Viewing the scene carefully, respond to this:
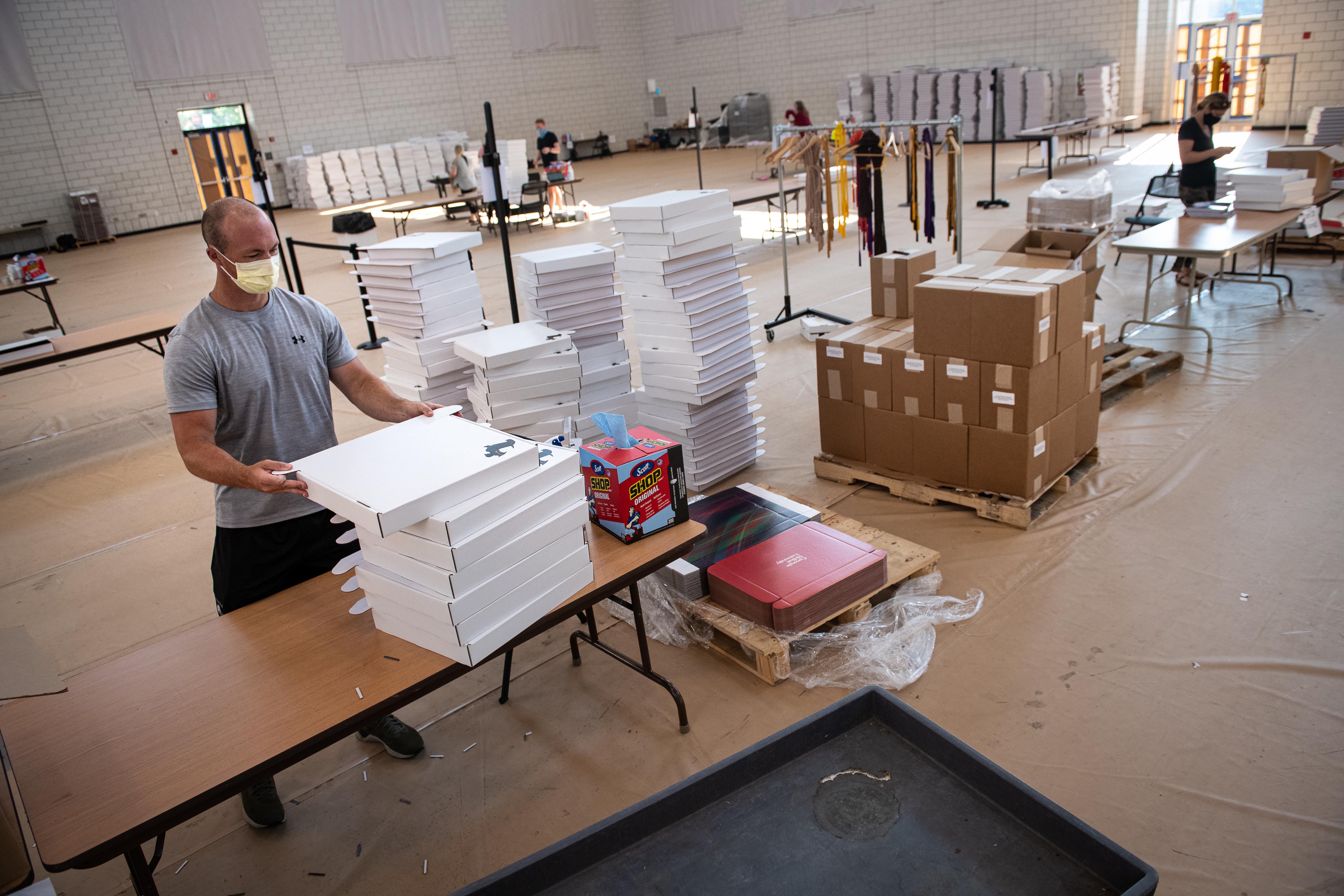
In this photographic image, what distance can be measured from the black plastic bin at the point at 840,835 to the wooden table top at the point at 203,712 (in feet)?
2.47

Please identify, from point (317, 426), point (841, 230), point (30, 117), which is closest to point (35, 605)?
point (317, 426)

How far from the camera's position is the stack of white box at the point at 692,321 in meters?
4.05

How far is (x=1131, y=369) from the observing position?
5090 millimetres

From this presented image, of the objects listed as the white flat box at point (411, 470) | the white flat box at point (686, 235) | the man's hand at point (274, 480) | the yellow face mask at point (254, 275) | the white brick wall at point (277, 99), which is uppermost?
the white brick wall at point (277, 99)

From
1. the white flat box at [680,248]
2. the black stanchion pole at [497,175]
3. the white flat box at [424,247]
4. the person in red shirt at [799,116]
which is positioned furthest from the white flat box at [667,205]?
the person in red shirt at [799,116]

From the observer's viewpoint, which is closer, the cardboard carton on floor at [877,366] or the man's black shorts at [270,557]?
the man's black shorts at [270,557]

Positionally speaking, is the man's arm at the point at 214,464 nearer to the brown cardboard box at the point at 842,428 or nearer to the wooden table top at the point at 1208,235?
the brown cardboard box at the point at 842,428

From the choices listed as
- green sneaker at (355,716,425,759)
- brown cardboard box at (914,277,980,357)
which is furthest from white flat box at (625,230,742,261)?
green sneaker at (355,716,425,759)

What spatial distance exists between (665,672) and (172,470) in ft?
13.4

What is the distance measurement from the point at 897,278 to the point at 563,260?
1.67 meters

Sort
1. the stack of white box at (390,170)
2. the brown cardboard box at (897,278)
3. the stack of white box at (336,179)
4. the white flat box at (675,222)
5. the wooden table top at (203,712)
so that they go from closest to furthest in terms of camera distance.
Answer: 1. the wooden table top at (203,712)
2. the white flat box at (675,222)
3. the brown cardboard box at (897,278)
4. the stack of white box at (336,179)
5. the stack of white box at (390,170)

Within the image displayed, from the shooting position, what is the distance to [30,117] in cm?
1495

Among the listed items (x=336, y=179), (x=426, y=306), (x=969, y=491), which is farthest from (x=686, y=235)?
(x=336, y=179)

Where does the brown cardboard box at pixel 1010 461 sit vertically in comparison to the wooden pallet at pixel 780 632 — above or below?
above
